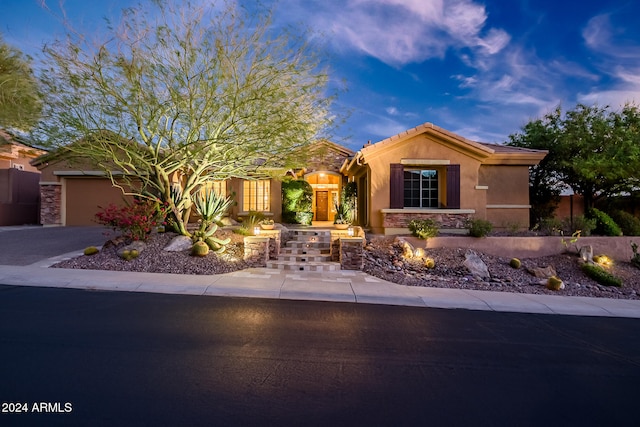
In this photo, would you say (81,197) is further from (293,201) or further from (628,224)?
(628,224)

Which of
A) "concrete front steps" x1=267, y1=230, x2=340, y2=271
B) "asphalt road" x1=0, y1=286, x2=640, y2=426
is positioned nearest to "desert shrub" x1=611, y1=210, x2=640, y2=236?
"asphalt road" x1=0, y1=286, x2=640, y2=426

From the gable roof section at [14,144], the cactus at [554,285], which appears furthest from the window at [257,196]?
the cactus at [554,285]

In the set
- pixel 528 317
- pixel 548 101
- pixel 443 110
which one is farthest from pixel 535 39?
pixel 528 317

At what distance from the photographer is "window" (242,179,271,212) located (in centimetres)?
1586

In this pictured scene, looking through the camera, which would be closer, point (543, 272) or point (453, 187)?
point (543, 272)

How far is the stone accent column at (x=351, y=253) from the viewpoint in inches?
365

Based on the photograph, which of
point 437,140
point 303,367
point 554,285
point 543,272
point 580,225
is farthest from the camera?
point 437,140

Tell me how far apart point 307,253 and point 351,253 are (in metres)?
1.50

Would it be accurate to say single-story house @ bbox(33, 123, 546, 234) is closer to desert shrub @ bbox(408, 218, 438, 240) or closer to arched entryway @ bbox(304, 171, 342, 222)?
desert shrub @ bbox(408, 218, 438, 240)

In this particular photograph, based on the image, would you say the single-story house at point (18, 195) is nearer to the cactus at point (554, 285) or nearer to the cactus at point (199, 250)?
the cactus at point (199, 250)

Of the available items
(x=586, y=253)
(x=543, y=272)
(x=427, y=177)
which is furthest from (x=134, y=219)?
(x=586, y=253)

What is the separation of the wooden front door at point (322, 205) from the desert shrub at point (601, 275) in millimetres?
13062

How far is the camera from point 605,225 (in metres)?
11.7

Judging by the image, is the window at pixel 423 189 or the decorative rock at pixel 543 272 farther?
the window at pixel 423 189
